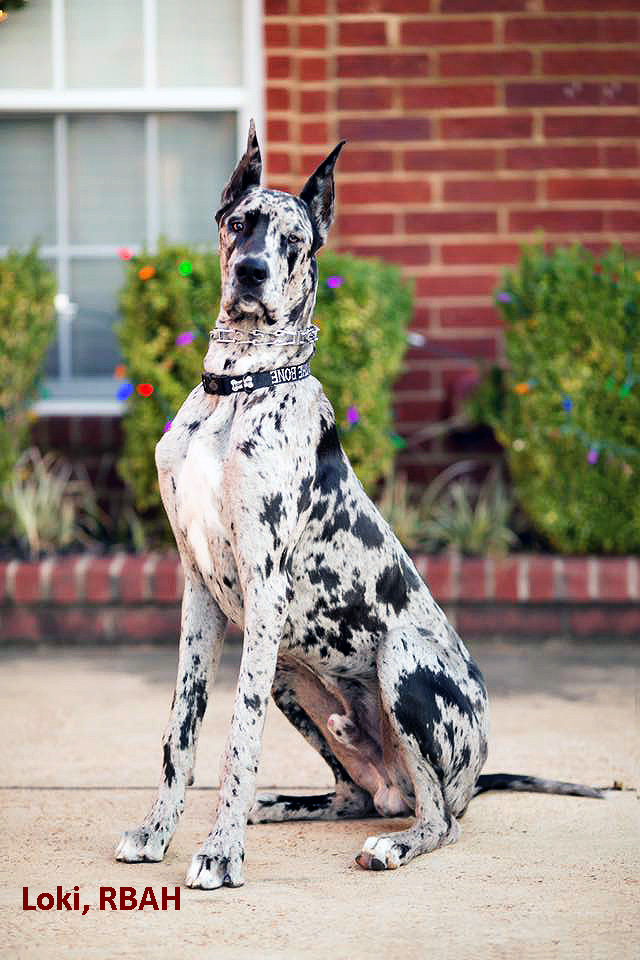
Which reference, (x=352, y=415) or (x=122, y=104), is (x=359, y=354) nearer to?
(x=352, y=415)

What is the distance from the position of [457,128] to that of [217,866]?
16.2 feet

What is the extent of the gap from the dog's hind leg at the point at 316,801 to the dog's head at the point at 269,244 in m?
1.17

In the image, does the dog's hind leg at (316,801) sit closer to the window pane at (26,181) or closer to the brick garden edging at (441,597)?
the brick garden edging at (441,597)

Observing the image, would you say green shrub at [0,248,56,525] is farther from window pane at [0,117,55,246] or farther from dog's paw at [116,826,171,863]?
dog's paw at [116,826,171,863]

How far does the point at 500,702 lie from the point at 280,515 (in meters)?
2.22

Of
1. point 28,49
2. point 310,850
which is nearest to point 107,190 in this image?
point 28,49

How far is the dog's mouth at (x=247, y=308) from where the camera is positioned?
3.50m

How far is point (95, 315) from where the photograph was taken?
7551mm

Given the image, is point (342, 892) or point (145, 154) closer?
point (342, 892)

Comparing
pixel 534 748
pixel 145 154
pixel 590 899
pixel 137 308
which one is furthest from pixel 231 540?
pixel 145 154

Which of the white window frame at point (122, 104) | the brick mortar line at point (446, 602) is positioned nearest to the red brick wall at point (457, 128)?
the white window frame at point (122, 104)

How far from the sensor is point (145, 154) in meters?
7.52

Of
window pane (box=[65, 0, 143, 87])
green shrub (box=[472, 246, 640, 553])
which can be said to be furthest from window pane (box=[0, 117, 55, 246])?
green shrub (box=[472, 246, 640, 553])

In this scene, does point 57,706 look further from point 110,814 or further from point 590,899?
point 590,899
